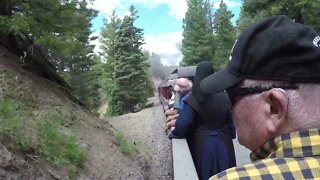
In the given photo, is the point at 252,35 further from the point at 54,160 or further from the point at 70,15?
the point at 70,15

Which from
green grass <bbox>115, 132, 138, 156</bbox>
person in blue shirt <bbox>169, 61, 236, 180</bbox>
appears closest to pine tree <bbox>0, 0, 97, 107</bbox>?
green grass <bbox>115, 132, 138, 156</bbox>

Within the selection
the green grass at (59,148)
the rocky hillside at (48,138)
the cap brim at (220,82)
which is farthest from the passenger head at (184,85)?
the cap brim at (220,82)

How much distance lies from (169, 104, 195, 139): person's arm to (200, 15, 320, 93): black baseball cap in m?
3.16

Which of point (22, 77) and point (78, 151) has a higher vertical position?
point (22, 77)

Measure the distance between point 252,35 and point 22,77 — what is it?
9.87m

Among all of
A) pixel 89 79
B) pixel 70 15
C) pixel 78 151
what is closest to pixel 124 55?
pixel 89 79

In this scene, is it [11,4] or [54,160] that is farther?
[11,4]

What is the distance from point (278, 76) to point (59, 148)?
6.61 meters

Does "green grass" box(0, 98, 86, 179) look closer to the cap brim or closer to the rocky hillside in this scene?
the rocky hillside

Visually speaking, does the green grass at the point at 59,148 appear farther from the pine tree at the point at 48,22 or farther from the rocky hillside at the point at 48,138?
the pine tree at the point at 48,22

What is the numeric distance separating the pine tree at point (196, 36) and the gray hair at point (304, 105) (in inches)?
2301

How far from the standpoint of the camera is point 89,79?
3991cm

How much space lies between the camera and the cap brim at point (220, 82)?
1630 mm

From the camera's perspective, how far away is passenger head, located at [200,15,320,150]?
4.87 ft
